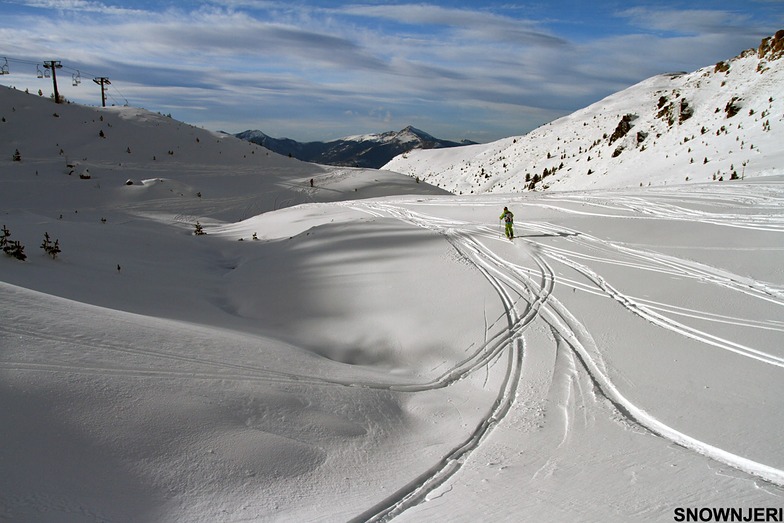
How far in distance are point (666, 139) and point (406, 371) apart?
88.0ft

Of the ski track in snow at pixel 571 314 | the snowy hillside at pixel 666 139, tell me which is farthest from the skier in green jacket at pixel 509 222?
the snowy hillside at pixel 666 139

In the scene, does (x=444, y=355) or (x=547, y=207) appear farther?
(x=547, y=207)

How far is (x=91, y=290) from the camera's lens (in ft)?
23.8

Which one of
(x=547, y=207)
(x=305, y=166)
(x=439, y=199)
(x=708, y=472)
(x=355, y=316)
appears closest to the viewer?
(x=708, y=472)

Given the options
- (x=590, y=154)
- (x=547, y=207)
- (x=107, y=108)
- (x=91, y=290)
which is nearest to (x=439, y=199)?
(x=547, y=207)

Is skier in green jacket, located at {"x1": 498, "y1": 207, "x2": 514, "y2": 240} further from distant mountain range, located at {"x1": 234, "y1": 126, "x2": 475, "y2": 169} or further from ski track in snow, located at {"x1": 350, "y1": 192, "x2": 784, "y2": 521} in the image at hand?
distant mountain range, located at {"x1": 234, "y1": 126, "x2": 475, "y2": 169}

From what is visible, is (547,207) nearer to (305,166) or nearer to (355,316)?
(355,316)

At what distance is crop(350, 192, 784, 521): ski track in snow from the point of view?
12.8 ft

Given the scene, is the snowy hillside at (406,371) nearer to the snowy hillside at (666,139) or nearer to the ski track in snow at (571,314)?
the ski track in snow at (571,314)

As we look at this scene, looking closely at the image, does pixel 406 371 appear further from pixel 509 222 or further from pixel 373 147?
pixel 373 147

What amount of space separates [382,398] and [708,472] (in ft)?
10.0

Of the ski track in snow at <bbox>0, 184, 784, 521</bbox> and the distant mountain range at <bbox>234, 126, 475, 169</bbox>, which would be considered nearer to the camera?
the ski track in snow at <bbox>0, 184, 784, 521</bbox>

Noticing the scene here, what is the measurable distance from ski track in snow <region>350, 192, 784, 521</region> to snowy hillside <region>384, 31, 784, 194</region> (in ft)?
29.7

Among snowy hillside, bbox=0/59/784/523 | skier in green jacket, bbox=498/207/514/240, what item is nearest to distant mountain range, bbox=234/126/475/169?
skier in green jacket, bbox=498/207/514/240
